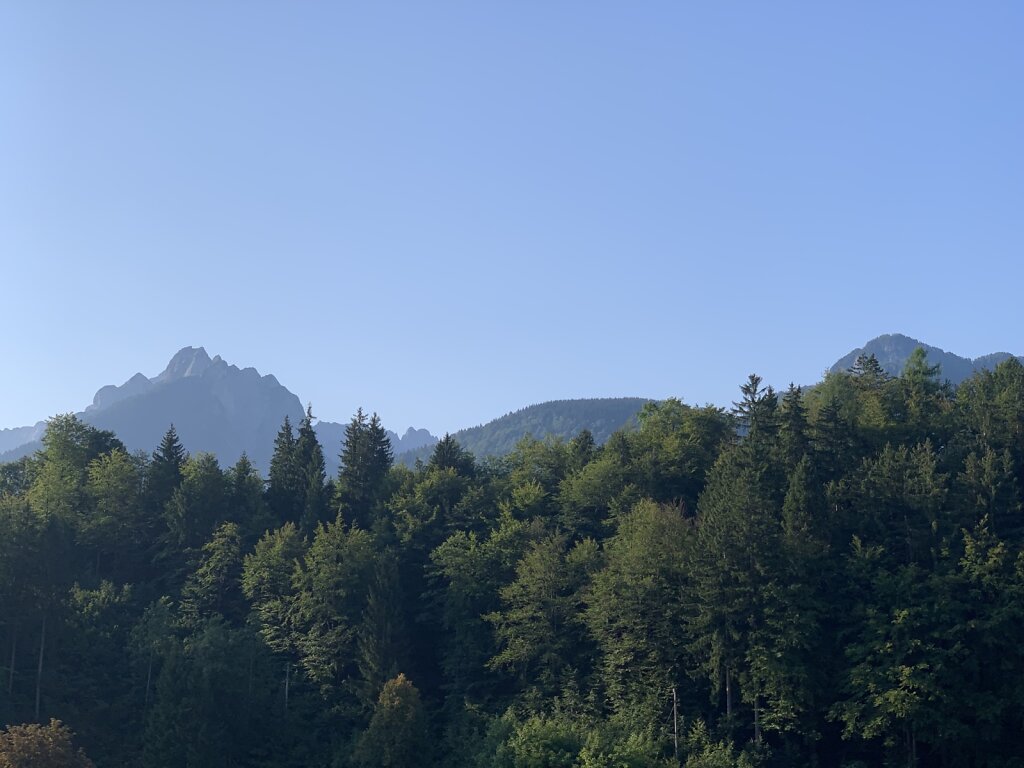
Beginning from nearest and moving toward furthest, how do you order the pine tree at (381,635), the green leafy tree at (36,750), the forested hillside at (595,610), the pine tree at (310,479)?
the green leafy tree at (36,750), the forested hillside at (595,610), the pine tree at (381,635), the pine tree at (310,479)

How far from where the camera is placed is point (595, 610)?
173 ft

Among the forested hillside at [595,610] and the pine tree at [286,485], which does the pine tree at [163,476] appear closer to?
the forested hillside at [595,610]

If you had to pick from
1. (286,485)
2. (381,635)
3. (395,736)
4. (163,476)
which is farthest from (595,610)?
(163,476)

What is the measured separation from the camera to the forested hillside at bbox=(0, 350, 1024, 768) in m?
47.0

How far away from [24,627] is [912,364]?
60905mm

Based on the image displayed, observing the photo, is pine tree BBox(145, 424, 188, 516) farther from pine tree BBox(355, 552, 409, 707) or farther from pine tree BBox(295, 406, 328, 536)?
pine tree BBox(355, 552, 409, 707)

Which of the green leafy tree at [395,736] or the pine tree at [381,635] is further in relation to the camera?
the pine tree at [381,635]

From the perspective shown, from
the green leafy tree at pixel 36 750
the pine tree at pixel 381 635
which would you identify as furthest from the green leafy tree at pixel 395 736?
the green leafy tree at pixel 36 750

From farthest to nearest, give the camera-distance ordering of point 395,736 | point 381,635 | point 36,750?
point 381,635 < point 395,736 < point 36,750

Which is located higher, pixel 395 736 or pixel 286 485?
pixel 286 485

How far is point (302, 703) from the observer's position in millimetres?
55562

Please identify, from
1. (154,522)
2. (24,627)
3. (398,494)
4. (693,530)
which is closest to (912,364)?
(693,530)

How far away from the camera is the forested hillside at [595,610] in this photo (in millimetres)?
47000

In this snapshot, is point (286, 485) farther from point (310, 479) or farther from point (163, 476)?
point (163, 476)
